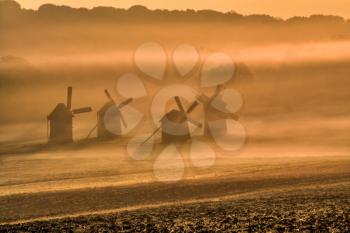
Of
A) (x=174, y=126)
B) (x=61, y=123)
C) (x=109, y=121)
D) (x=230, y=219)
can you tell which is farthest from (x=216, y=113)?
(x=230, y=219)

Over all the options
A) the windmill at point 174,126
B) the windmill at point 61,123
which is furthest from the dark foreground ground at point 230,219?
the windmill at point 61,123

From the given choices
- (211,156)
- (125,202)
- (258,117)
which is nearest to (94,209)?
(125,202)

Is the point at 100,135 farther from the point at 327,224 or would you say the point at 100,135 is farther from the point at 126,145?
the point at 327,224

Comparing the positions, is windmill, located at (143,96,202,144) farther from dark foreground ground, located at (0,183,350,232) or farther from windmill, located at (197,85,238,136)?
dark foreground ground, located at (0,183,350,232)

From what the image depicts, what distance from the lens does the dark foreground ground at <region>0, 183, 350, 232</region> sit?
22.9m

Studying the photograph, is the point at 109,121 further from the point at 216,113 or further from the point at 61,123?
the point at 216,113

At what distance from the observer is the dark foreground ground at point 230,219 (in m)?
22.9

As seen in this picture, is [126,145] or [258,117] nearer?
[126,145]

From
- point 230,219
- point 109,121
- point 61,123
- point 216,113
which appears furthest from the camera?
point 109,121

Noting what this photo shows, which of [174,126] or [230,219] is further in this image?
[174,126]

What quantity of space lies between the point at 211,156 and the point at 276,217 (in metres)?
62.7

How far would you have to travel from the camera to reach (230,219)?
79.7 feet

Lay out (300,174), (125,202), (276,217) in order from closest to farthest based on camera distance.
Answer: (276,217)
(125,202)
(300,174)

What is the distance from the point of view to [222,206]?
28062mm
